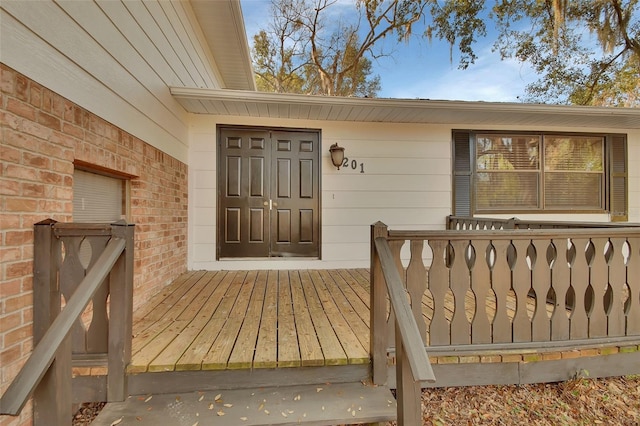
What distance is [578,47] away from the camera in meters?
7.61

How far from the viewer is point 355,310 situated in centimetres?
259

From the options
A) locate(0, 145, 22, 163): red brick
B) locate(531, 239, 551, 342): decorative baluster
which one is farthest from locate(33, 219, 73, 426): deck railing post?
locate(531, 239, 551, 342): decorative baluster

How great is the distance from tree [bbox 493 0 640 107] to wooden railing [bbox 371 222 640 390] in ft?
20.8

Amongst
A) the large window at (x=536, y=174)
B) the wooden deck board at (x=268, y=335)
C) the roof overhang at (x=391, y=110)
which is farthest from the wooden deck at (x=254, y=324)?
the roof overhang at (x=391, y=110)

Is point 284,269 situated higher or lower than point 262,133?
lower

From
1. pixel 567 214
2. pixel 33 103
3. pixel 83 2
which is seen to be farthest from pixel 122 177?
pixel 567 214

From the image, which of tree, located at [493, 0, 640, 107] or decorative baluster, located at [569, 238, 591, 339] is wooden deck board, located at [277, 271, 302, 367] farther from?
tree, located at [493, 0, 640, 107]

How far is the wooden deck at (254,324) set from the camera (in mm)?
1748

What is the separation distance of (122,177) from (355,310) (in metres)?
2.45

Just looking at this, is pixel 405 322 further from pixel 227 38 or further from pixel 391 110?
pixel 227 38

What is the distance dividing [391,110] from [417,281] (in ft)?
8.54

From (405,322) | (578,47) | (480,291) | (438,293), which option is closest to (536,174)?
(480,291)

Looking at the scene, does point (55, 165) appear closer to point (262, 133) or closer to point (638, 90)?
point (262, 133)

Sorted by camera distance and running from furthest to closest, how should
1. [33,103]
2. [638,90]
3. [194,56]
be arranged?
[638,90] → [194,56] → [33,103]
